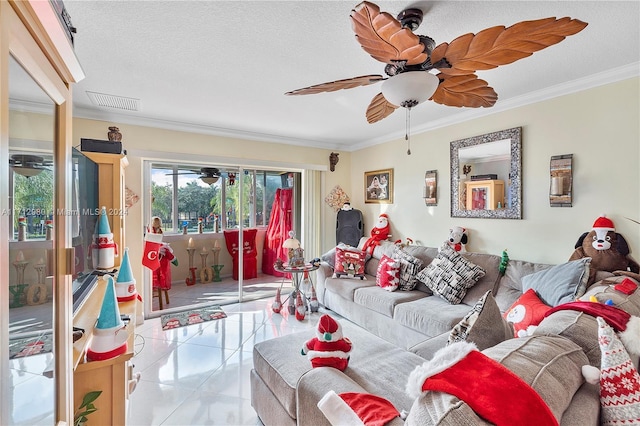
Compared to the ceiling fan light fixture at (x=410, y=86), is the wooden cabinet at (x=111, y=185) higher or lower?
lower

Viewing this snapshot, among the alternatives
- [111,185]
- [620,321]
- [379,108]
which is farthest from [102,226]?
[620,321]

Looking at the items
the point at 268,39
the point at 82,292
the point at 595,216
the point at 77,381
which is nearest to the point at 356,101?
the point at 268,39

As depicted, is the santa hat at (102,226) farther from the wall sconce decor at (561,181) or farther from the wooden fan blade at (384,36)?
the wall sconce decor at (561,181)

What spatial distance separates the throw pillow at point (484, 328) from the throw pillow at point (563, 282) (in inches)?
43.1

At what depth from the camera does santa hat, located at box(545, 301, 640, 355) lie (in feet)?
3.37

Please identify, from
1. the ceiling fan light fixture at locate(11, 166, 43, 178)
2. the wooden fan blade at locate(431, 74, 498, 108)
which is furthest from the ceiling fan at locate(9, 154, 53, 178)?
the wooden fan blade at locate(431, 74, 498, 108)

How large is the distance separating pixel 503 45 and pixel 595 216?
1919mm

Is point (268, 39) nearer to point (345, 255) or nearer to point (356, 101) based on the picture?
point (356, 101)

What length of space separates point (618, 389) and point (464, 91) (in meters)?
1.56

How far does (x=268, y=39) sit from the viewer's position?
1.80 metres

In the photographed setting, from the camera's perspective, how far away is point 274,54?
197cm

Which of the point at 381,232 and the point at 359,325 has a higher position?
the point at 381,232

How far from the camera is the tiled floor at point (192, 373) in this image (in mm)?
841

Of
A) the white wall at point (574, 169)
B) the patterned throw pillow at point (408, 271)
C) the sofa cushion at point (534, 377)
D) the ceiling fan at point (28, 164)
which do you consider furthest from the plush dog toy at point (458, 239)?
the ceiling fan at point (28, 164)
